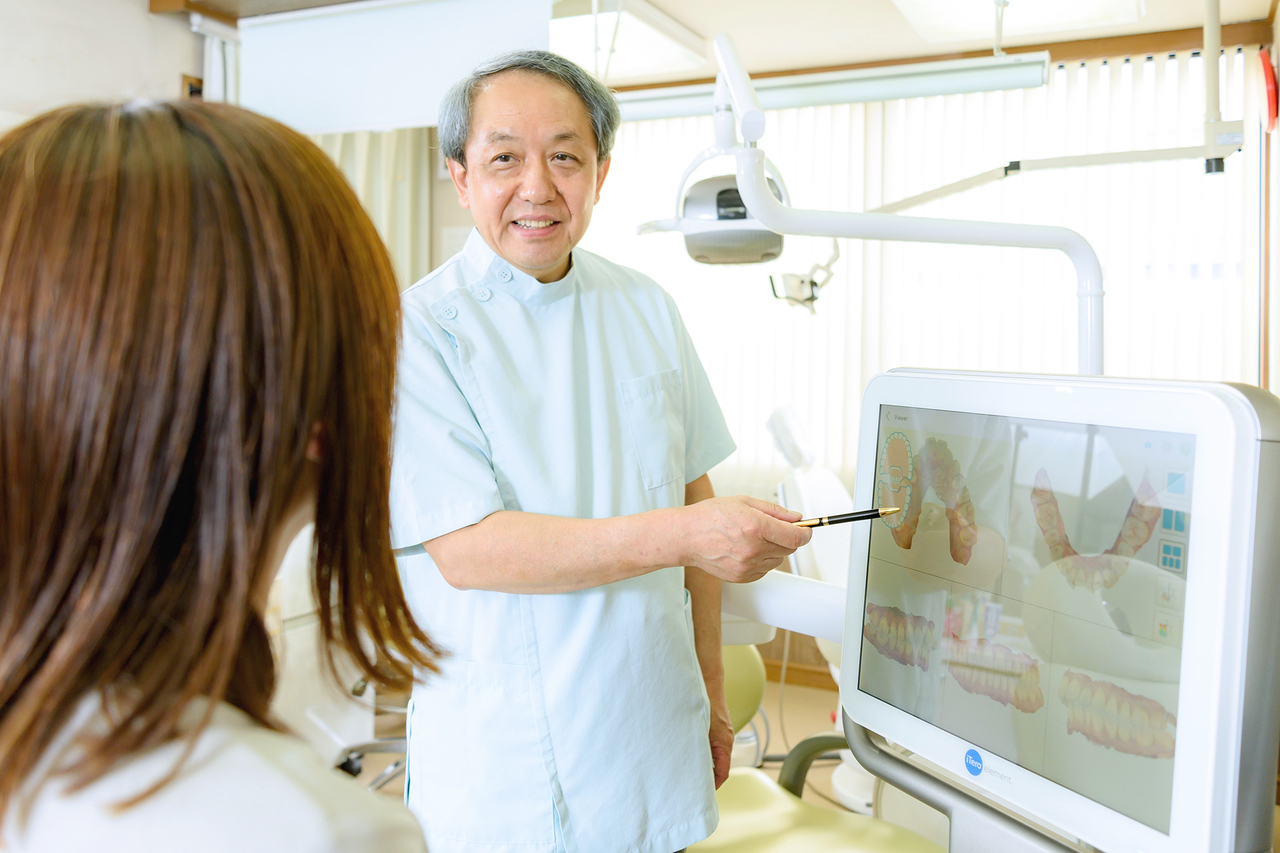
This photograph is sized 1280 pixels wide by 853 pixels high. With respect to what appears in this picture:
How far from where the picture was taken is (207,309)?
17.6 inches

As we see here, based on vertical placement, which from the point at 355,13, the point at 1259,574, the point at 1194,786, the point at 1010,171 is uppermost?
the point at 355,13

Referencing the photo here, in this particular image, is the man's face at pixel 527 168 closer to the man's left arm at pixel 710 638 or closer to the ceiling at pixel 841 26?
the man's left arm at pixel 710 638

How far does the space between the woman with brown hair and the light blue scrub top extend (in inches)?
22.5

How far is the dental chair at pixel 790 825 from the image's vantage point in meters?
1.15

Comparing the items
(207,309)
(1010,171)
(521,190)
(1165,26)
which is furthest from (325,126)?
(1165,26)

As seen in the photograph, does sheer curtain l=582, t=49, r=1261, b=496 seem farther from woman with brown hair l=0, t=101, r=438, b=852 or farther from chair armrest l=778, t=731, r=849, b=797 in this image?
woman with brown hair l=0, t=101, r=438, b=852

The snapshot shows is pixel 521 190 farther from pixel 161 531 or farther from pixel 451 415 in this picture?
pixel 161 531

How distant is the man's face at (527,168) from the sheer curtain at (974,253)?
250 cm

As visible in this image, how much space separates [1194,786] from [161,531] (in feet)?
2.17

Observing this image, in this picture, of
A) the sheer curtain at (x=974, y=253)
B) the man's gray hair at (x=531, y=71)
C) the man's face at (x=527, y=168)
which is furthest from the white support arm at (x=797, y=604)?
the sheer curtain at (x=974, y=253)

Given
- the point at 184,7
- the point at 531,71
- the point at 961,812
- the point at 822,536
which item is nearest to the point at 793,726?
the point at 822,536

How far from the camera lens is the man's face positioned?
1146 millimetres

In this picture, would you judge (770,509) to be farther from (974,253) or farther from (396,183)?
(396,183)

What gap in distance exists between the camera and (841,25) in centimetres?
304
